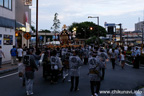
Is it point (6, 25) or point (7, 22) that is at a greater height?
point (7, 22)

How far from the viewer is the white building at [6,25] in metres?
21.2

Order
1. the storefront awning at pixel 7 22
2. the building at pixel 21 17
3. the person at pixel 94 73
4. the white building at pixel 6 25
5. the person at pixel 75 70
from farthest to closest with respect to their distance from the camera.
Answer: the building at pixel 21 17, the white building at pixel 6 25, the storefront awning at pixel 7 22, the person at pixel 75 70, the person at pixel 94 73

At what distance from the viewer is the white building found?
2125 cm

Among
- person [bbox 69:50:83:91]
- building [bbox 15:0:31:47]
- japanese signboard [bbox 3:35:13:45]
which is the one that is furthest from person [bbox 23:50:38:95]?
building [bbox 15:0:31:47]

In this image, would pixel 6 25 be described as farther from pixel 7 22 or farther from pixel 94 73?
pixel 94 73

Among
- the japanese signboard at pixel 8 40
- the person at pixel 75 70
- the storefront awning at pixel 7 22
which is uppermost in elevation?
the storefront awning at pixel 7 22

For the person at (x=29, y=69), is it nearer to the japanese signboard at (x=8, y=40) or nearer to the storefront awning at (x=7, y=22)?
the storefront awning at (x=7, y=22)

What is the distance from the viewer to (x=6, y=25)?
21.7 m

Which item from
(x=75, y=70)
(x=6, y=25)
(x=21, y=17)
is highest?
(x=21, y=17)

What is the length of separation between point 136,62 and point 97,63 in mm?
11483

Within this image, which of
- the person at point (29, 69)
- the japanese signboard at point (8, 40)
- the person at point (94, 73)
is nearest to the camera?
the person at point (94, 73)

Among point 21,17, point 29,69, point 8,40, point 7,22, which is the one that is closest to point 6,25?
point 7,22

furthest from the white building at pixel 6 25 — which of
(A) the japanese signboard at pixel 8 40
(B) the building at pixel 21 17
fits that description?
(B) the building at pixel 21 17

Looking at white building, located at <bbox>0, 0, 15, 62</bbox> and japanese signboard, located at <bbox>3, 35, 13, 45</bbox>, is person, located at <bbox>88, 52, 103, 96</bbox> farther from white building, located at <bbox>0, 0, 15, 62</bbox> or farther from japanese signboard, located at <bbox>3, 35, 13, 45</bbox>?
japanese signboard, located at <bbox>3, 35, 13, 45</bbox>
